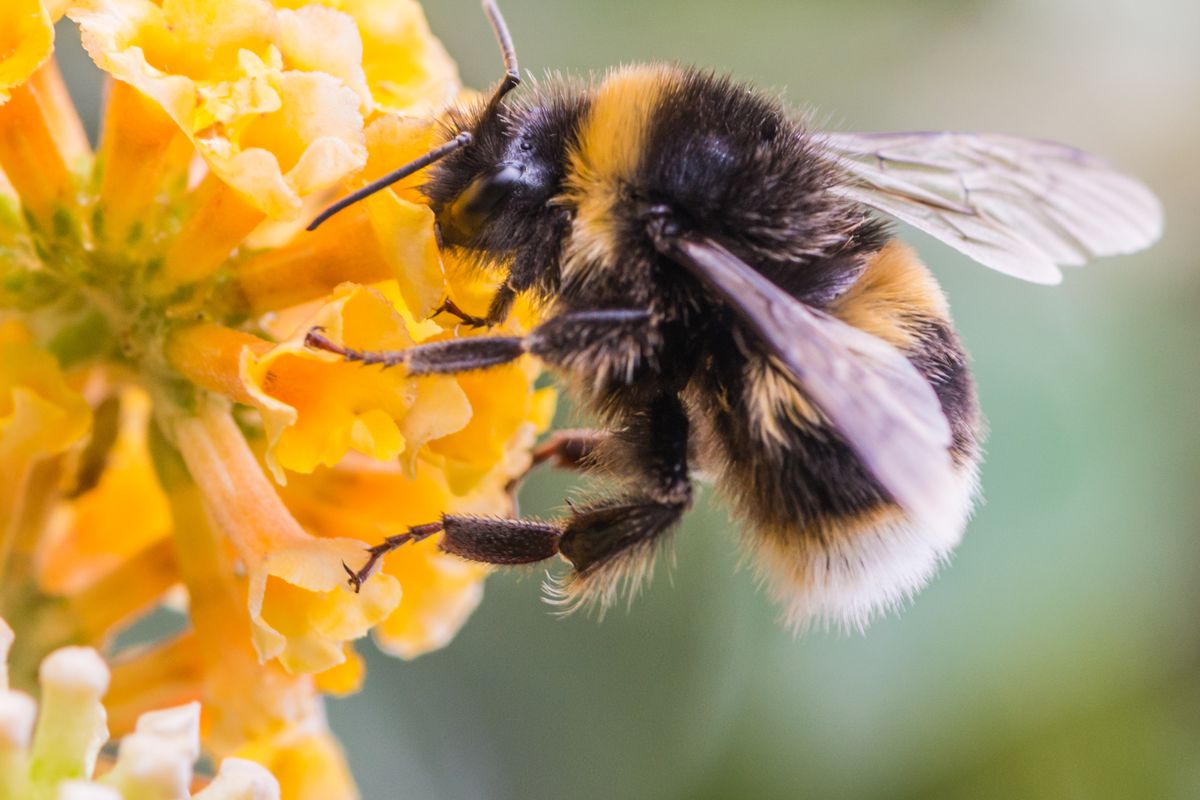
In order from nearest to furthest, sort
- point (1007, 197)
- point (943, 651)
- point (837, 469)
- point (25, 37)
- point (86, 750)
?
point (86, 750)
point (25, 37)
point (837, 469)
point (1007, 197)
point (943, 651)

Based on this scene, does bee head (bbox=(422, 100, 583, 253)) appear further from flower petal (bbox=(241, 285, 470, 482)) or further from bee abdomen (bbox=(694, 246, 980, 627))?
bee abdomen (bbox=(694, 246, 980, 627))

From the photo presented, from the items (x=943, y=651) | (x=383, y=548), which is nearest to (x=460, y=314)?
(x=383, y=548)

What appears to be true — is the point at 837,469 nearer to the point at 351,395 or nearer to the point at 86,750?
the point at 351,395

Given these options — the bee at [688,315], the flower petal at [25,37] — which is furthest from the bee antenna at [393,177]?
the flower petal at [25,37]

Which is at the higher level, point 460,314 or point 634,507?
point 460,314

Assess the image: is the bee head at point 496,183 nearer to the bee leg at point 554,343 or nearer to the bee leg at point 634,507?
the bee leg at point 554,343

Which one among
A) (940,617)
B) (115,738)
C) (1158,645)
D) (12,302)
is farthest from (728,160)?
(1158,645)
